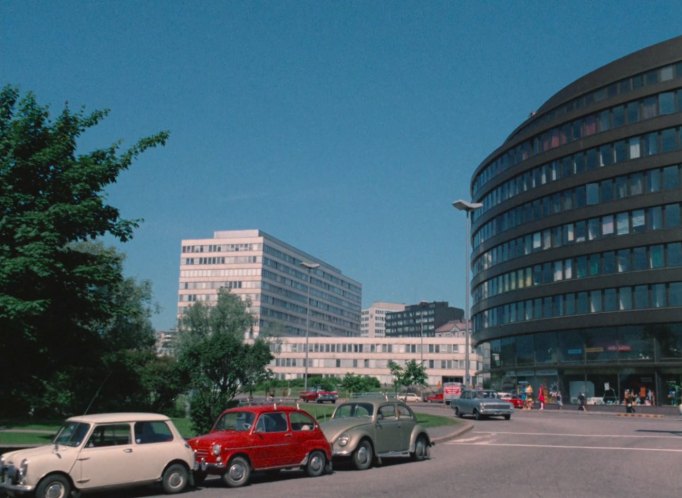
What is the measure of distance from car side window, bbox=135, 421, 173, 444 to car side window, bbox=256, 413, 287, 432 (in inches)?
79.8

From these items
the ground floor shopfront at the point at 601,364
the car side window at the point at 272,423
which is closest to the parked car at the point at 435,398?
the ground floor shopfront at the point at 601,364

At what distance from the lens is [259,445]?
48.3 feet

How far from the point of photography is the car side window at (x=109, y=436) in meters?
12.8

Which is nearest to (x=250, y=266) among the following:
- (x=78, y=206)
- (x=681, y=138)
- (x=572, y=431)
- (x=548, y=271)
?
(x=548, y=271)

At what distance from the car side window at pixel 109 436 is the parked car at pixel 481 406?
2626 centimetres

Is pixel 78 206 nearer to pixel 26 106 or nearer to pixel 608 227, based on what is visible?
pixel 26 106

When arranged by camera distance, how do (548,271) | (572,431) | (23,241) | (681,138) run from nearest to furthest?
(23,241) < (572,431) < (681,138) < (548,271)

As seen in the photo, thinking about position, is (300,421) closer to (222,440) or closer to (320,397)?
(222,440)

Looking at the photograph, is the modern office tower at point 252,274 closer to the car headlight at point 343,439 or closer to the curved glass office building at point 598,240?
the curved glass office building at point 598,240

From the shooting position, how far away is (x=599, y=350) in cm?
5662

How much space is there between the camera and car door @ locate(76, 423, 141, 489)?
1243 cm

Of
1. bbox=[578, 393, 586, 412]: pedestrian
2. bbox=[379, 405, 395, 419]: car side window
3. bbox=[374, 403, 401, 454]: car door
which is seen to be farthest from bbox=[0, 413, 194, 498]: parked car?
bbox=[578, 393, 586, 412]: pedestrian

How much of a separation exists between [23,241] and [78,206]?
139 centimetres

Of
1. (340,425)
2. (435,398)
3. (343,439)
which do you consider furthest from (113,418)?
(435,398)
